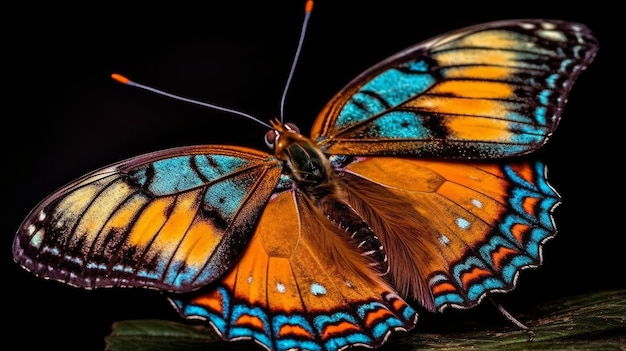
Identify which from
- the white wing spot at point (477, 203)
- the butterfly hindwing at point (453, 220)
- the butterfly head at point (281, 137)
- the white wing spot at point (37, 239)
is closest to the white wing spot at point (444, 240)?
the butterfly hindwing at point (453, 220)

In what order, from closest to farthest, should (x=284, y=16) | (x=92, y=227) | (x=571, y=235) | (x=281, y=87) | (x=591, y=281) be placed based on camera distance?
(x=92, y=227)
(x=591, y=281)
(x=571, y=235)
(x=281, y=87)
(x=284, y=16)

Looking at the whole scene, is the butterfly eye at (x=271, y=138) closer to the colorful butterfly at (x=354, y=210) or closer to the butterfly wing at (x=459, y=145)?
the colorful butterfly at (x=354, y=210)

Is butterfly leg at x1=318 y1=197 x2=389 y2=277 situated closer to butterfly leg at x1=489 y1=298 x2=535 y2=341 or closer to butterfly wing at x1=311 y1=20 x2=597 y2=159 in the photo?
butterfly wing at x1=311 y1=20 x2=597 y2=159

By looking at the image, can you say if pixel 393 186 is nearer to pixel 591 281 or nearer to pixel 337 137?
pixel 337 137

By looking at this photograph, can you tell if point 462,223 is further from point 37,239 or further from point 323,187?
point 37,239

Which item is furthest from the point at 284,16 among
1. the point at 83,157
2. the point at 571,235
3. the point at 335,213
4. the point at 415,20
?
the point at 335,213

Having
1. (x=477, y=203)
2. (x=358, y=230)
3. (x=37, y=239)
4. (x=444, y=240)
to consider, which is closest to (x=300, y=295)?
(x=358, y=230)
